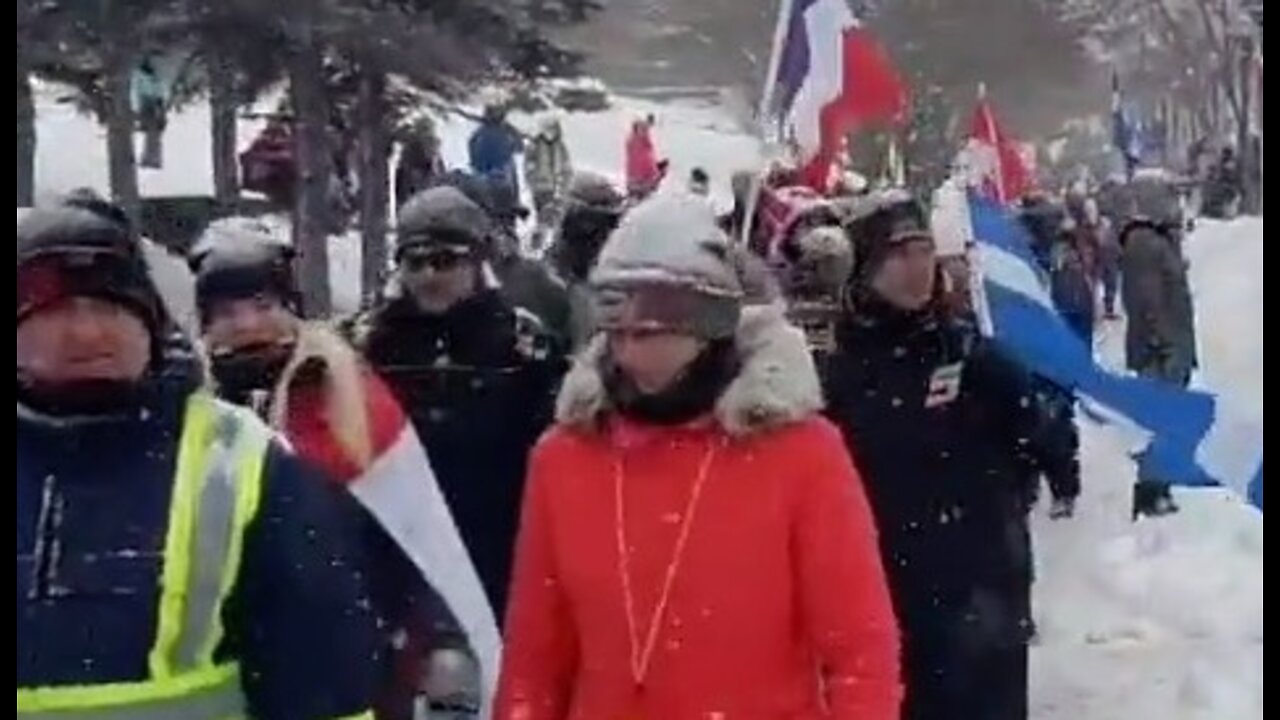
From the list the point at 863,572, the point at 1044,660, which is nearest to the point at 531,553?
the point at 863,572

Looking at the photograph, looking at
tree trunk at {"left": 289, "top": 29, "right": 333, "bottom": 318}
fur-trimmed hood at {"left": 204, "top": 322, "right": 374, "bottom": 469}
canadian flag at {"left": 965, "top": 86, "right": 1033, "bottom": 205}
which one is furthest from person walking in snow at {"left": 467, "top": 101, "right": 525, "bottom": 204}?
fur-trimmed hood at {"left": 204, "top": 322, "right": 374, "bottom": 469}

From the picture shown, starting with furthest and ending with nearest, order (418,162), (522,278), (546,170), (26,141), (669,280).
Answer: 1. (546,170)
2. (418,162)
3. (522,278)
4. (669,280)
5. (26,141)

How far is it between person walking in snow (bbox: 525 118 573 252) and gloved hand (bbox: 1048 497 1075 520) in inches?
47.8

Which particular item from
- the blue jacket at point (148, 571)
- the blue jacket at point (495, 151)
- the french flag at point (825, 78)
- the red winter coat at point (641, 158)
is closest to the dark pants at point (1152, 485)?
the french flag at point (825, 78)

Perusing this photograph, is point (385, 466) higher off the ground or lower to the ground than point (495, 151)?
lower

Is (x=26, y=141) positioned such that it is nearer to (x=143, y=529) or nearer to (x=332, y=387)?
(x=143, y=529)

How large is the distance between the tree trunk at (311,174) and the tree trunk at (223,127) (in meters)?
0.10

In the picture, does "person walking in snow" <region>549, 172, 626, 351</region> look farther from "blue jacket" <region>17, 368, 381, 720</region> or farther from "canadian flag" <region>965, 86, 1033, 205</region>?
"blue jacket" <region>17, 368, 381, 720</region>

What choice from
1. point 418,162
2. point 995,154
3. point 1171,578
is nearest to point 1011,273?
point 1171,578

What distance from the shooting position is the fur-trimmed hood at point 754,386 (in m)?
2.65

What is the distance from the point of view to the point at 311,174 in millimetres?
4066

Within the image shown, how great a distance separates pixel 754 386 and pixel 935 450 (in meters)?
0.95

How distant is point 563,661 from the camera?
2.77 m

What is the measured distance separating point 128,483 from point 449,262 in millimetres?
1407
